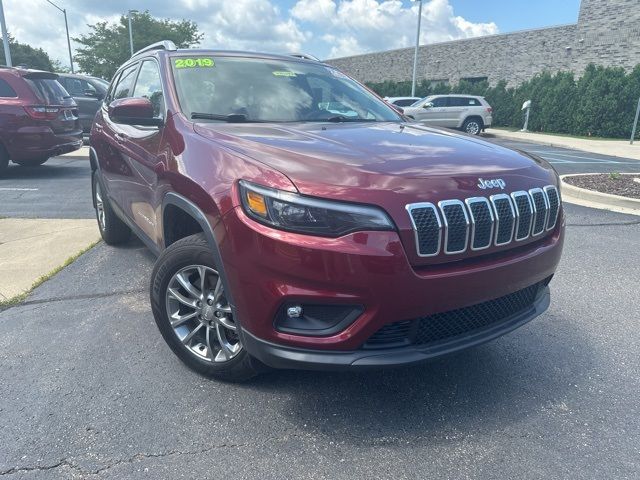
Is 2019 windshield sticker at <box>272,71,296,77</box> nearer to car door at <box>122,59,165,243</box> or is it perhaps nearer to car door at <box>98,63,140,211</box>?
car door at <box>122,59,165,243</box>

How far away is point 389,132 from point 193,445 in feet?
6.65

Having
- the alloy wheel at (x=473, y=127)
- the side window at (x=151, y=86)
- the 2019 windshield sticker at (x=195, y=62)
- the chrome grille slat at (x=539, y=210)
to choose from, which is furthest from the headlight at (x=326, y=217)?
the alloy wheel at (x=473, y=127)

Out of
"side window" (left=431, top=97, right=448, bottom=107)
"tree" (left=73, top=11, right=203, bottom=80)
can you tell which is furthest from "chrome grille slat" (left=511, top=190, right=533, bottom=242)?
"tree" (left=73, top=11, right=203, bottom=80)

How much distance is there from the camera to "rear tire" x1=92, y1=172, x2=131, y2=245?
4.83 meters

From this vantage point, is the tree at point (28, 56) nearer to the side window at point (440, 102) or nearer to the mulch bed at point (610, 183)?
the side window at point (440, 102)

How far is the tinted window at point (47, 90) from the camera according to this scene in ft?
28.7

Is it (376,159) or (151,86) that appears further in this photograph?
(151,86)

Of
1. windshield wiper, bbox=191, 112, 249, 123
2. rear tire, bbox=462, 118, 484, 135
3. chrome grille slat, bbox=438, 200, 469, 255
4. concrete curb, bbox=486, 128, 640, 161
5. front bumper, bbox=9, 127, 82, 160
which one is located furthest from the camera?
rear tire, bbox=462, 118, 484, 135

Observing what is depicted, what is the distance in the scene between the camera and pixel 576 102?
21.8 meters

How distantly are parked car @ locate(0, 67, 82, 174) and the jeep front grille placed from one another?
886cm

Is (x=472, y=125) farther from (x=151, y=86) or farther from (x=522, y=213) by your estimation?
(x=522, y=213)

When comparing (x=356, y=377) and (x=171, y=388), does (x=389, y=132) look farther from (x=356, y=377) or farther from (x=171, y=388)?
(x=171, y=388)

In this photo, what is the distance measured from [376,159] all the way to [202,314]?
1235mm

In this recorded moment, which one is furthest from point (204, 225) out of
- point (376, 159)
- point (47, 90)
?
point (47, 90)
